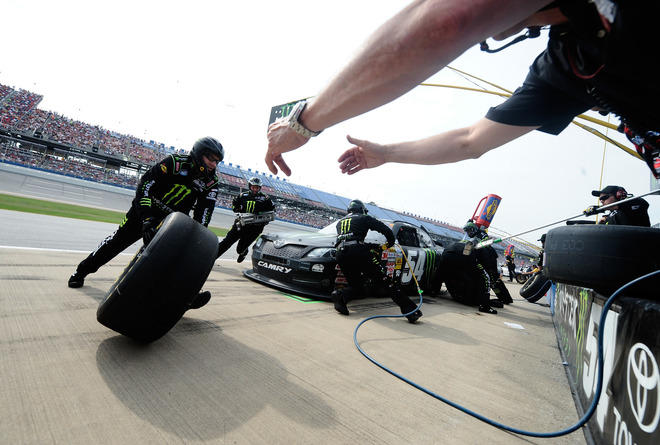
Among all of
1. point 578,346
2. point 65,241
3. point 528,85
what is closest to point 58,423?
point 528,85

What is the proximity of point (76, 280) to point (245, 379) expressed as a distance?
2.39m

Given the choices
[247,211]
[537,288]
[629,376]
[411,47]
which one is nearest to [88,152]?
[247,211]

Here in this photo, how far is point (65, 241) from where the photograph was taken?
5.25m

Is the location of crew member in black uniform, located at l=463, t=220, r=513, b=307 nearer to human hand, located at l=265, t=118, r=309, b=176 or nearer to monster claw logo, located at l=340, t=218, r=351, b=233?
monster claw logo, located at l=340, t=218, r=351, b=233

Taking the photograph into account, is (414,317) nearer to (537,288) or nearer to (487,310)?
(487,310)

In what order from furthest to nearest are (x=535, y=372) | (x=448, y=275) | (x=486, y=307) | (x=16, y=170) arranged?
(x=16, y=170) < (x=448, y=275) < (x=486, y=307) < (x=535, y=372)

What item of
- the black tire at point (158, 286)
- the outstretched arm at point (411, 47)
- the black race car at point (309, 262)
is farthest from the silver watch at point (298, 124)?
the black race car at point (309, 262)

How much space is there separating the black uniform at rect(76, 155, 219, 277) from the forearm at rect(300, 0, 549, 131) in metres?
2.62

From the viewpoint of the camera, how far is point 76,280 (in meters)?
2.97

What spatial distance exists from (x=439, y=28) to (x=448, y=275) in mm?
6336

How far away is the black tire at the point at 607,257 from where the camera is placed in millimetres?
1260

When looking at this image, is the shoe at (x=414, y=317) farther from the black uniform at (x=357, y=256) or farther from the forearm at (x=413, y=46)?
the forearm at (x=413, y=46)

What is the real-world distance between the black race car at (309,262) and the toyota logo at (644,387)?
3321 millimetres

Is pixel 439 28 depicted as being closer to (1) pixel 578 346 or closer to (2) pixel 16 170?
(1) pixel 578 346
